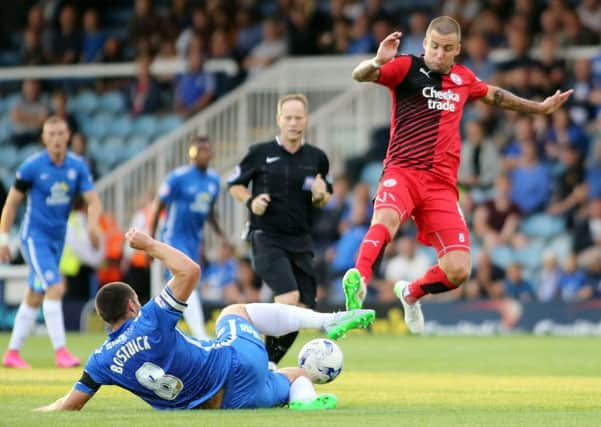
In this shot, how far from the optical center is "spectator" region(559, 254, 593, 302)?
840 inches

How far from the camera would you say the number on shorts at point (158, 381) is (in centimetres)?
913

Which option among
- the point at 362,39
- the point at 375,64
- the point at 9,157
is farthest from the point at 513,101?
the point at 9,157

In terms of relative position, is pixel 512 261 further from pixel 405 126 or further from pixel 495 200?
pixel 405 126

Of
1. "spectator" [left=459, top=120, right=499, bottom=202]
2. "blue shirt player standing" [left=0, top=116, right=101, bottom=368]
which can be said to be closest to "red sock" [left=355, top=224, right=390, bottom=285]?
"blue shirt player standing" [left=0, top=116, right=101, bottom=368]

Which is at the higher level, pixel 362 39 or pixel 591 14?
pixel 591 14

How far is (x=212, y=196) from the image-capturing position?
17.5m

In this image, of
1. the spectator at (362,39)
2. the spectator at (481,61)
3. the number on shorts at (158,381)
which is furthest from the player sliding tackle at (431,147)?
the spectator at (362,39)

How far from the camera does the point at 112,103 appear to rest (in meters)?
28.1

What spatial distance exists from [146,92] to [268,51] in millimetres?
2471

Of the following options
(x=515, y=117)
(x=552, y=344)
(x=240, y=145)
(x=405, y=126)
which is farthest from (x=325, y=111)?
(x=405, y=126)

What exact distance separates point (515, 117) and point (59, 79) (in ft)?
32.5

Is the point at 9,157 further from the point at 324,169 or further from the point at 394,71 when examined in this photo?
the point at 394,71

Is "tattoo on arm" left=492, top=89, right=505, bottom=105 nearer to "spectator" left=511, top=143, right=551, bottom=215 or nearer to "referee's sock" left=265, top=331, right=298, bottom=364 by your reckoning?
"referee's sock" left=265, top=331, right=298, bottom=364

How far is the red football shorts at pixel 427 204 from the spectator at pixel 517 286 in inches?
388
